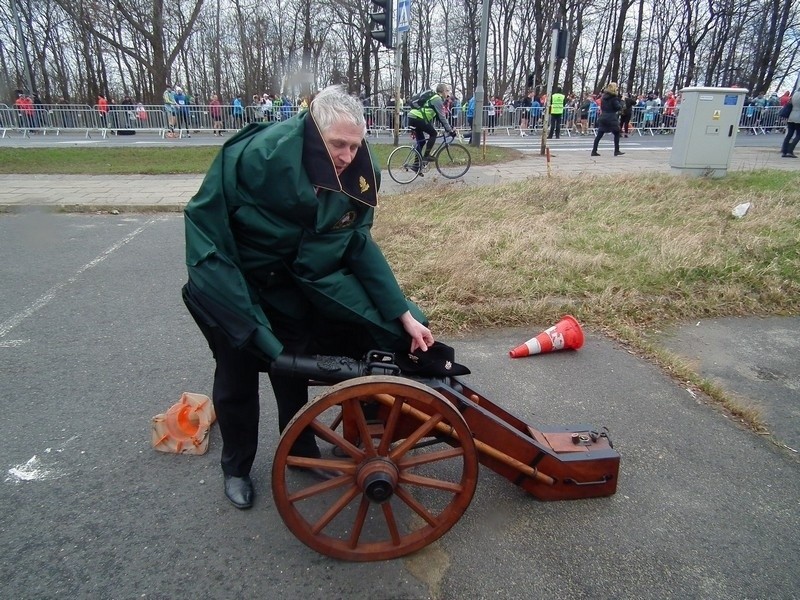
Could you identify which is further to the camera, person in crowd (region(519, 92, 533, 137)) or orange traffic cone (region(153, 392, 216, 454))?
person in crowd (region(519, 92, 533, 137))

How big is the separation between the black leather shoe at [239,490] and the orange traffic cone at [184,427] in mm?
390

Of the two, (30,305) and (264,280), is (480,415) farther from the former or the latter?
(30,305)

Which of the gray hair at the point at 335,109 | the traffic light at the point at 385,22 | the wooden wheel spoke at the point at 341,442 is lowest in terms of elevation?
the wooden wheel spoke at the point at 341,442

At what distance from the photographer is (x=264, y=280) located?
84.4 inches

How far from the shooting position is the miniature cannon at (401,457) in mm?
1948

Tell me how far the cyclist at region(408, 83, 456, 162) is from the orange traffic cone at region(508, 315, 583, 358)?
7.02m

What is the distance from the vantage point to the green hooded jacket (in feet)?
6.31

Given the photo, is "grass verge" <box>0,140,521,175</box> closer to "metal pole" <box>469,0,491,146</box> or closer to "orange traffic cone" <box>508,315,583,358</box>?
"metal pole" <box>469,0,491,146</box>

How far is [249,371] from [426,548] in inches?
40.4

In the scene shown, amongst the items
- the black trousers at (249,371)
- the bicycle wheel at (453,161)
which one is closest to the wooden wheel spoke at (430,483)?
the black trousers at (249,371)

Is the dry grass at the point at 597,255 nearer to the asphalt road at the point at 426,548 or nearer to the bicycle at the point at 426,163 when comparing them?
the asphalt road at the point at 426,548

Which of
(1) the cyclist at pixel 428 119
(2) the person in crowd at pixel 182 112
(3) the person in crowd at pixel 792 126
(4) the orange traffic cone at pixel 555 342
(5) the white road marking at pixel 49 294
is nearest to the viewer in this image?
(4) the orange traffic cone at pixel 555 342

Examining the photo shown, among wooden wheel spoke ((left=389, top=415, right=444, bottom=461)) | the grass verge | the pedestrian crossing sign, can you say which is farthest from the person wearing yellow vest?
wooden wheel spoke ((left=389, top=415, right=444, bottom=461))

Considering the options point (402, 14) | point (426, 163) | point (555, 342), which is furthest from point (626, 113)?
point (555, 342)
